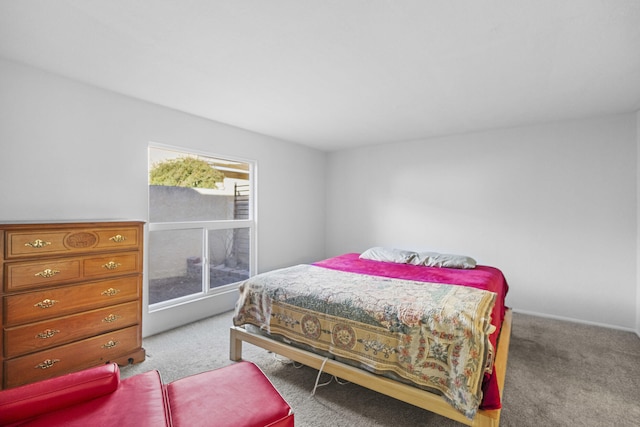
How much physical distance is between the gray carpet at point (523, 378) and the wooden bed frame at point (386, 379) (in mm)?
205

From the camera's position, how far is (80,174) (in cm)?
254

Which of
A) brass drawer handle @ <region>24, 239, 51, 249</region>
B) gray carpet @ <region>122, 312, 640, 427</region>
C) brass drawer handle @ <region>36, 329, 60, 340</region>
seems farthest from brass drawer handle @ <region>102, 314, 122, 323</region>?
brass drawer handle @ <region>24, 239, 51, 249</region>

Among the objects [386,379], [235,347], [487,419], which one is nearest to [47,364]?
[235,347]

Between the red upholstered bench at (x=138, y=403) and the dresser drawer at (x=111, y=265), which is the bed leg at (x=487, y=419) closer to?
the red upholstered bench at (x=138, y=403)

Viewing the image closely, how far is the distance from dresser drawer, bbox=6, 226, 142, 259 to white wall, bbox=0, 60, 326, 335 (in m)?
0.45

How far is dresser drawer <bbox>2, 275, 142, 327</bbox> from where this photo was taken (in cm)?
192

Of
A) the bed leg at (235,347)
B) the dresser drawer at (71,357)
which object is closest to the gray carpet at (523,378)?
the bed leg at (235,347)

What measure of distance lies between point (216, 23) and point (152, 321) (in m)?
2.79

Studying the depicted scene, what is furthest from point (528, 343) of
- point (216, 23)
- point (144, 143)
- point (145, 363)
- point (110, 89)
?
point (110, 89)

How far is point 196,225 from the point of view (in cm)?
347

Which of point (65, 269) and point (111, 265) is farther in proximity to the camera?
point (111, 265)

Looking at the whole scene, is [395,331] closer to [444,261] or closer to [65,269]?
[444,261]

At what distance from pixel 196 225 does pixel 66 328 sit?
Result: 5.09 ft

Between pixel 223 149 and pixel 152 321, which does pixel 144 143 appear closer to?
pixel 223 149
